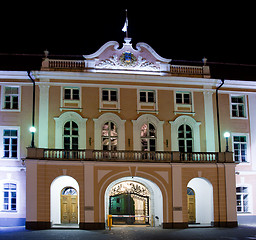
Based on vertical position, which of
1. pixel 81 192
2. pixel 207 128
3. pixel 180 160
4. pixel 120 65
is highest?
pixel 120 65

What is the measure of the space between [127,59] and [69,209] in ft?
36.6

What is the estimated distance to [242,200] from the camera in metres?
33.9

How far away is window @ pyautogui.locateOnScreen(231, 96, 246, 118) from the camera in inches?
1374

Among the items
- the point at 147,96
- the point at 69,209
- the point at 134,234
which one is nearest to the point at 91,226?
the point at 134,234

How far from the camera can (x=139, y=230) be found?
28.8 meters

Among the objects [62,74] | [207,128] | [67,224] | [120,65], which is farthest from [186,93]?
[67,224]

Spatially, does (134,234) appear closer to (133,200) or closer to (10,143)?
(133,200)

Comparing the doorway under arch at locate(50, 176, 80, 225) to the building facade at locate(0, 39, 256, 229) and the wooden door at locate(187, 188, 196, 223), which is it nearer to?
the building facade at locate(0, 39, 256, 229)

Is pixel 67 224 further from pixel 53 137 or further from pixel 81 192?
pixel 53 137

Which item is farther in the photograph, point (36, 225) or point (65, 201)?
point (65, 201)

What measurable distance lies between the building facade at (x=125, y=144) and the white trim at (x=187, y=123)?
70mm

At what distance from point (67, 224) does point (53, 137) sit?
233 inches

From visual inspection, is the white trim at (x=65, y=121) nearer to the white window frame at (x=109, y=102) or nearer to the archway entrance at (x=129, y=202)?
the white window frame at (x=109, y=102)

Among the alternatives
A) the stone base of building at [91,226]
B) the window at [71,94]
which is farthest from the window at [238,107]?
the stone base of building at [91,226]
